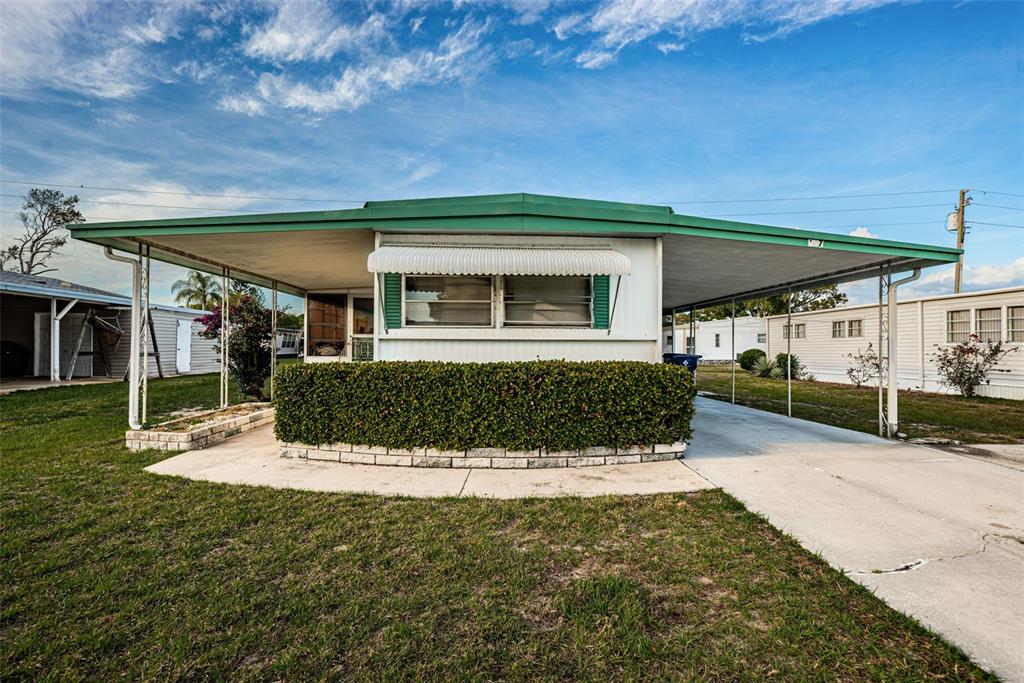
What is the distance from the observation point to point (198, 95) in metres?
11.0

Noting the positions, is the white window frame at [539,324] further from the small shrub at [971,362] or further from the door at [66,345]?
the door at [66,345]

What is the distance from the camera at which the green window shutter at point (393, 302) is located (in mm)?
5809

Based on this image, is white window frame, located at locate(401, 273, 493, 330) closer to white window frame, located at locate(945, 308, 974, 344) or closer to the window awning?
the window awning

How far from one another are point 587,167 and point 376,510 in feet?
42.1

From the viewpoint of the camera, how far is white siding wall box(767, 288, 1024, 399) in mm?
11430

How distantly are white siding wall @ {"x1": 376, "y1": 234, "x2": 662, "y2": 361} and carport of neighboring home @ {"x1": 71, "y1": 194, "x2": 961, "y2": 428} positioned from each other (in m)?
0.01

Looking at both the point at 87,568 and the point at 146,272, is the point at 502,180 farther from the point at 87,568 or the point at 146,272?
the point at 87,568

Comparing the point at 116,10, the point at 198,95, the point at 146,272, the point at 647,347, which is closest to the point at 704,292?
the point at 647,347

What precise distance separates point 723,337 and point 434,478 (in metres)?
27.1

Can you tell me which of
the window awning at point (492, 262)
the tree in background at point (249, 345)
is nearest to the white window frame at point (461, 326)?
the window awning at point (492, 262)

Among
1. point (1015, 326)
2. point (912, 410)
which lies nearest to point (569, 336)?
point (912, 410)

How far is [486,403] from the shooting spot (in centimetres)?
487

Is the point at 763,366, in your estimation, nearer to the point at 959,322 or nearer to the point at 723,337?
the point at 959,322

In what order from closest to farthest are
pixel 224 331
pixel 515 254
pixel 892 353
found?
pixel 515 254 < pixel 892 353 < pixel 224 331
